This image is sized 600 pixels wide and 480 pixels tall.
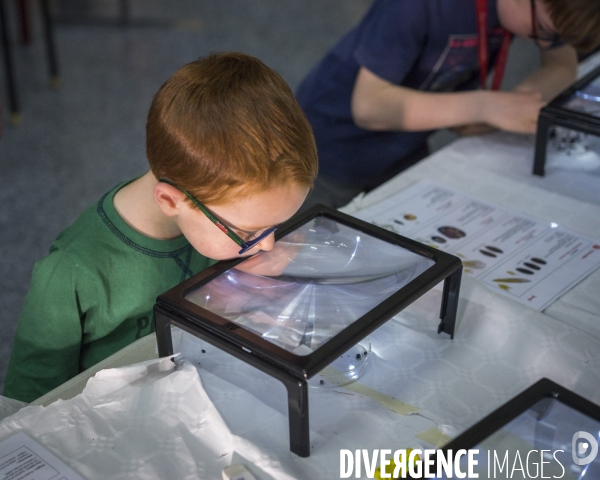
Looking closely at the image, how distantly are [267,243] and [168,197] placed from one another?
0.13 meters

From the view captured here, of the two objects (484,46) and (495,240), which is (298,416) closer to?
(495,240)

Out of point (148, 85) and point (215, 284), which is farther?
point (148, 85)

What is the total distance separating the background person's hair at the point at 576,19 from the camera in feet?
4.05

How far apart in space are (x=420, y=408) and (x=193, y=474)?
0.27 metres

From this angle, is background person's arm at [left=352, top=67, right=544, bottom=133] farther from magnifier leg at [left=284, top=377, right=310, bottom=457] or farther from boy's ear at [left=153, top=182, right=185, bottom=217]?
magnifier leg at [left=284, top=377, right=310, bottom=457]

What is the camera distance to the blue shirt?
138cm

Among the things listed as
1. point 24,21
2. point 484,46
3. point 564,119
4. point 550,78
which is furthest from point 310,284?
point 24,21

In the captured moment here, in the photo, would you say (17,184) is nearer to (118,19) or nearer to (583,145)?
(118,19)

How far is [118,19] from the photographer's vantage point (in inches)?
140

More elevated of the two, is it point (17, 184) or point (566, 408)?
point (566, 408)

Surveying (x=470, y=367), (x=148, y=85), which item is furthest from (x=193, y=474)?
(x=148, y=85)

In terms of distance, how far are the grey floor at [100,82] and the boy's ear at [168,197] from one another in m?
1.12

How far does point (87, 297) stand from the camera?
975 mm

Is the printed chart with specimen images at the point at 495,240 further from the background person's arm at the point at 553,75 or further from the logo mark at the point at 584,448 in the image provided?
the background person's arm at the point at 553,75
